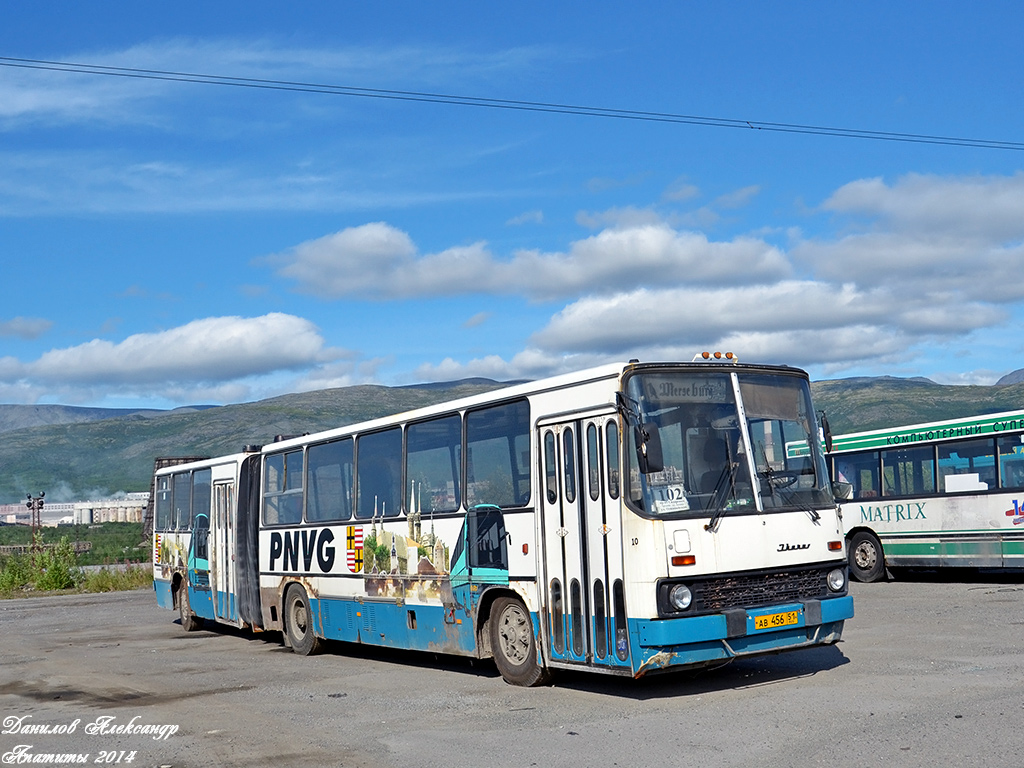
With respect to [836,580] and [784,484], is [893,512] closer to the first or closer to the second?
[836,580]

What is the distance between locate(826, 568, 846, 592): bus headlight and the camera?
10828mm

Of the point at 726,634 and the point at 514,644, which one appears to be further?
the point at 514,644

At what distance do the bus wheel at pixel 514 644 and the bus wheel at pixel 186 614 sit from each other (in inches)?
411

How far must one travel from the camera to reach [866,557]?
2347 centimetres

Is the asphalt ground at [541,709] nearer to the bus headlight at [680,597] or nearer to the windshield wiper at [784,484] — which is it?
the bus headlight at [680,597]

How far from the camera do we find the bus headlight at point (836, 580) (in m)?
10.8

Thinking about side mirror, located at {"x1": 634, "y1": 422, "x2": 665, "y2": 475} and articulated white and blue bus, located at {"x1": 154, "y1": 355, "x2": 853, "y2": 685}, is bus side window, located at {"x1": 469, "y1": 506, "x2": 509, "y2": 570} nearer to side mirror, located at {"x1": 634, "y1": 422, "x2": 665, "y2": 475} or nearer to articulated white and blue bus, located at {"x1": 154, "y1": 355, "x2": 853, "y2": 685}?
articulated white and blue bus, located at {"x1": 154, "y1": 355, "x2": 853, "y2": 685}

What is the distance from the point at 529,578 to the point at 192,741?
11.3ft

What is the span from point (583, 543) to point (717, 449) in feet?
4.87

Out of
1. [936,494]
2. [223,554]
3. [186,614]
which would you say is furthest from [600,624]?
[936,494]

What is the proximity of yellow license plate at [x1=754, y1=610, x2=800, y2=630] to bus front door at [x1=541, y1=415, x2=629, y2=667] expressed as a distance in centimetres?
120

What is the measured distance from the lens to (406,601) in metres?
13.5

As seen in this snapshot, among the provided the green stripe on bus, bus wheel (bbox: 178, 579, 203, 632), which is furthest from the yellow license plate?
bus wheel (bbox: 178, 579, 203, 632)

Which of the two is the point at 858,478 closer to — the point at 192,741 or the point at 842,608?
the point at 842,608
